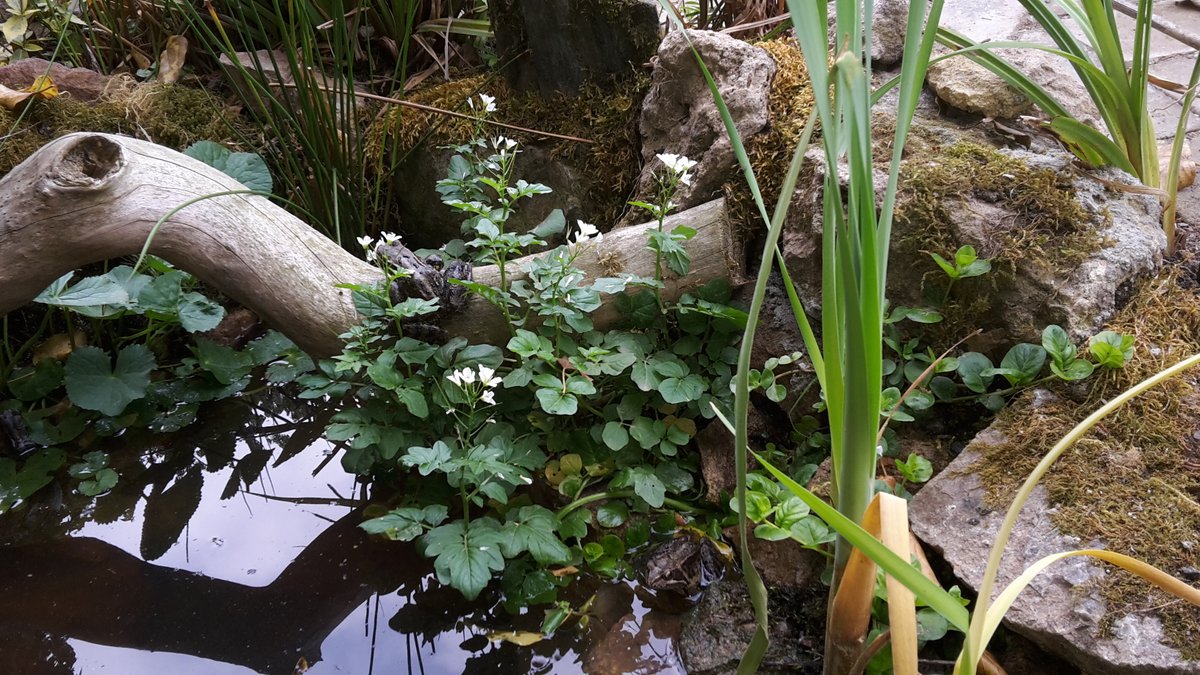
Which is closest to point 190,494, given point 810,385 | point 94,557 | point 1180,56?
point 94,557

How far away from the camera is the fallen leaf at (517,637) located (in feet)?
5.74

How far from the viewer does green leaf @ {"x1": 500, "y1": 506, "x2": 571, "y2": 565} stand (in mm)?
1744

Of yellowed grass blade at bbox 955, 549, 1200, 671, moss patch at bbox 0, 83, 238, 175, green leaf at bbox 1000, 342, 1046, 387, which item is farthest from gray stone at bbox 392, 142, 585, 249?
yellowed grass blade at bbox 955, 549, 1200, 671

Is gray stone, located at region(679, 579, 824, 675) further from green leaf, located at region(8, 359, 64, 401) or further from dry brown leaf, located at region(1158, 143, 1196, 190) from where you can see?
green leaf, located at region(8, 359, 64, 401)

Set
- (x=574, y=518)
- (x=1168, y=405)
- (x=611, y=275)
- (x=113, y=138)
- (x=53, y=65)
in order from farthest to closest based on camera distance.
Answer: (x=53, y=65) < (x=611, y=275) < (x=113, y=138) < (x=574, y=518) < (x=1168, y=405)

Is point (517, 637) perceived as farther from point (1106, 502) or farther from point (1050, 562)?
point (1106, 502)

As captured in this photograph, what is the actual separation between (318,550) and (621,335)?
953 mm

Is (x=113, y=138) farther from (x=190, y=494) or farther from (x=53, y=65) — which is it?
(x=53, y=65)

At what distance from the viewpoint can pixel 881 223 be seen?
3.95 ft

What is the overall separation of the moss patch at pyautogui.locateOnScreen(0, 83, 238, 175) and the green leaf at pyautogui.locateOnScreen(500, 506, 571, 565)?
2052 mm

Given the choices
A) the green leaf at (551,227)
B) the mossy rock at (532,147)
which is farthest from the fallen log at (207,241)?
the mossy rock at (532,147)

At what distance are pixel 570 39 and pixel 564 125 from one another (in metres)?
0.29

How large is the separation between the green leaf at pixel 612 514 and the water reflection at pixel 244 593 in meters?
0.16

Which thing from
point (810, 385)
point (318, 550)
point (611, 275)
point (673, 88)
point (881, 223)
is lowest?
point (318, 550)
